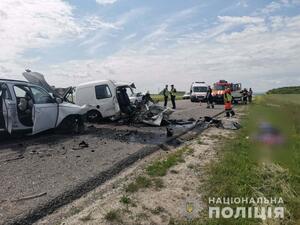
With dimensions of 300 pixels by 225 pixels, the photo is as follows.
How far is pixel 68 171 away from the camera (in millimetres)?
6879

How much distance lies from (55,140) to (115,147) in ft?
7.86

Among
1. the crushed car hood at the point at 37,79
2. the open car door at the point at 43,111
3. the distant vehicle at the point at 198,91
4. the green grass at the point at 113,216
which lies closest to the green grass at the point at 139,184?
the green grass at the point at 113,216

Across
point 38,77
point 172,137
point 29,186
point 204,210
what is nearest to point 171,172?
point 204,210

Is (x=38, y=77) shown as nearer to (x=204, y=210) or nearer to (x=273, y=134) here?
(x=273, y=134)

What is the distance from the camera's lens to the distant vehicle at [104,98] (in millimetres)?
15180

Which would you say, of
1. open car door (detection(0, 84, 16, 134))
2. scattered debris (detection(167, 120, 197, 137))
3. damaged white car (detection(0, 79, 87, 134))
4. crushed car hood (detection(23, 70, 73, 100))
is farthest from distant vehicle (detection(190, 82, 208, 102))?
open car door (detection(0, 84, 16, 134))

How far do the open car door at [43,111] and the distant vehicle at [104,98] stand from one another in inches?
148

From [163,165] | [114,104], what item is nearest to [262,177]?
[163,165]

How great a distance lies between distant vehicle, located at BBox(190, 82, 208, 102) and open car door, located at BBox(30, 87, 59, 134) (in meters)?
26.6

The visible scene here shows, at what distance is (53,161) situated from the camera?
7.81 meters

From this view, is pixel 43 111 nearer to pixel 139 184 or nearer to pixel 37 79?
pixel 37 79

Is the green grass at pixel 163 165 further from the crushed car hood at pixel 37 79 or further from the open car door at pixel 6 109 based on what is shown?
the crushed car hood at pixel 37 79

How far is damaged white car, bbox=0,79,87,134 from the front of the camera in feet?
33.1

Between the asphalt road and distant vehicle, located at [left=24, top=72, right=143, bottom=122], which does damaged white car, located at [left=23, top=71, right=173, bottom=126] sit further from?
the asphalt road
